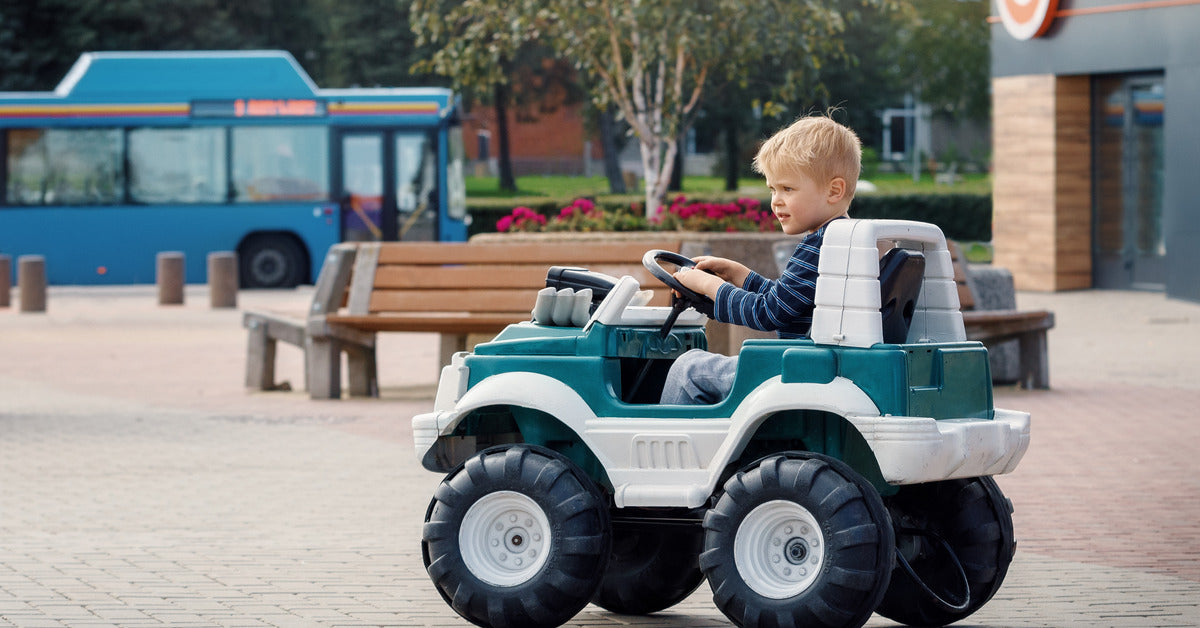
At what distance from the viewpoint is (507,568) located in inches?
178

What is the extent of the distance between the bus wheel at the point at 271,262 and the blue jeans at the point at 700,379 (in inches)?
857

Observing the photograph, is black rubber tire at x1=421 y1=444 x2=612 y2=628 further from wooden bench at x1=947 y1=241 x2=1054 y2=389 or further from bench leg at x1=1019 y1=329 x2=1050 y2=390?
bench leg at x1=1019 y1=329 x2=1050 y2=390

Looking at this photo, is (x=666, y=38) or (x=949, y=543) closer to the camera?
(x=949, y=543)

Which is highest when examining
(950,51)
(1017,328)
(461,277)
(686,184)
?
(950,51)

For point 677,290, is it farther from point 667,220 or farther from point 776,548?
point 667,220

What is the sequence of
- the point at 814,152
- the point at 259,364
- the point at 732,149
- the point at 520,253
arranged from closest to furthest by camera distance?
the point at 814,152, the point at 520,253, the point at 259,364, the point at 732,149

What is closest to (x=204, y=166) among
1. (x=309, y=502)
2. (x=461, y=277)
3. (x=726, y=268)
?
(x=461, y=277)

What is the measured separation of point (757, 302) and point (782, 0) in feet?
45.8

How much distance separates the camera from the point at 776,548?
4258 mm

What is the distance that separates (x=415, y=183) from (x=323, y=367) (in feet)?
49.3

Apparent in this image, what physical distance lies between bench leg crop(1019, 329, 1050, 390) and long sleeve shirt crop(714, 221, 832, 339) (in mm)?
7086

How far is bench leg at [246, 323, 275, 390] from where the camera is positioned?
39.5 ft

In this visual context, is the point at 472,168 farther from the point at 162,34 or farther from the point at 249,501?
the point at 249,501

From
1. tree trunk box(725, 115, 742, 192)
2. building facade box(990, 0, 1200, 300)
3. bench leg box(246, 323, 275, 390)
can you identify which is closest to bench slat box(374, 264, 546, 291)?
bench leg box(246, 323, 275, 390)
